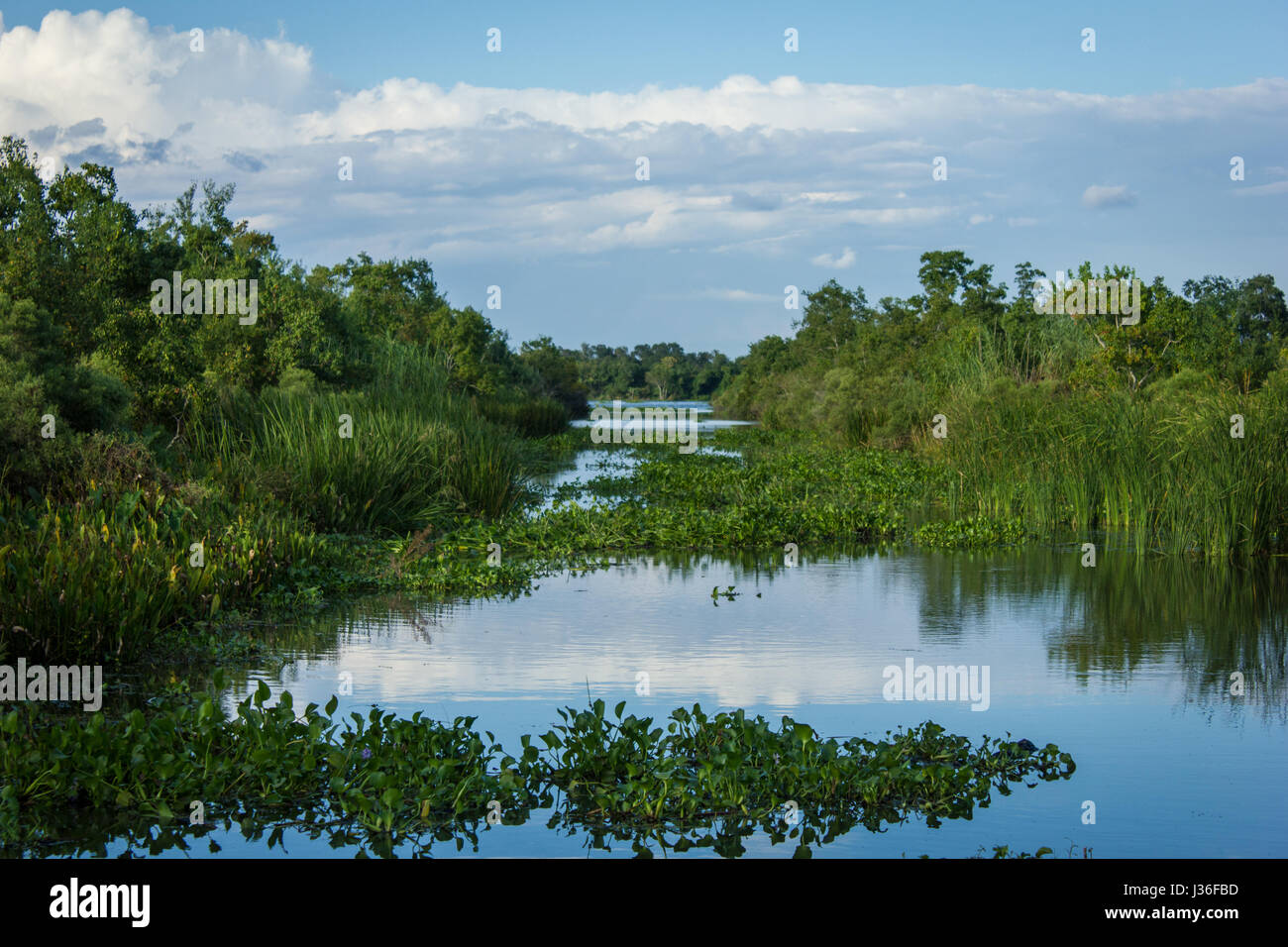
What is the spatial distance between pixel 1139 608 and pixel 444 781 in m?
7.09

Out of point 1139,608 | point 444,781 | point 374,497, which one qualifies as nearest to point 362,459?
point 374,497

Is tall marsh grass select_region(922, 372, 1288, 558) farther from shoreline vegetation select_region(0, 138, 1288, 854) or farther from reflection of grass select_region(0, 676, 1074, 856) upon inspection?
reflection of grass select_region(0, 676, 1074, 856)

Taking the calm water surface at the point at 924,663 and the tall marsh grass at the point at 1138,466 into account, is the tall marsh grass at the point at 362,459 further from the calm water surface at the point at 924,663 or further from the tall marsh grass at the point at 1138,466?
the tall marsh grass at the point at 1138,466

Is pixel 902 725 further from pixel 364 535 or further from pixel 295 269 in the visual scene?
pixel 295 269

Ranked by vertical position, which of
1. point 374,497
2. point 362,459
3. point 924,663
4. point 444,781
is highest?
point 362,459

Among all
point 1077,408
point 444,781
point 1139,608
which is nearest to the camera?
point 444,781

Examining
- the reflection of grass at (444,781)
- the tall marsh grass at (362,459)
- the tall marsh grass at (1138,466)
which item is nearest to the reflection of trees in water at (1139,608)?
the tall marsh grass at (1138,466)

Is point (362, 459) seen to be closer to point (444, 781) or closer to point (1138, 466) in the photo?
point (1138, 466)

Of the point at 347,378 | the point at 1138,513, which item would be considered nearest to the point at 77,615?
the point at 1138,513

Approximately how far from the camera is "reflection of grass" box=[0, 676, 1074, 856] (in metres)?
5.12

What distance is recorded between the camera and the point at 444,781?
5.32 m

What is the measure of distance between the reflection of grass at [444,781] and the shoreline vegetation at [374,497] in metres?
0.02

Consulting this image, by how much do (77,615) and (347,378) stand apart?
49.3 ft
